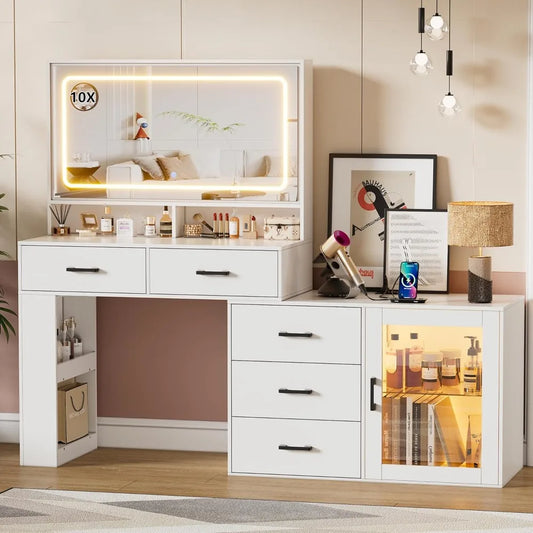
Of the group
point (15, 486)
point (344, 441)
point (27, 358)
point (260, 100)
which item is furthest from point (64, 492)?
point (260, 100)

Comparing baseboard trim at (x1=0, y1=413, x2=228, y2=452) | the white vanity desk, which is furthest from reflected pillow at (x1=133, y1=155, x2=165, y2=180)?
baseboard trim at (x1=0, y1=413, x2=228, y2=452)

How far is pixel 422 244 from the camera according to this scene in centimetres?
477

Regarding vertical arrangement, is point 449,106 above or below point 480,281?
above

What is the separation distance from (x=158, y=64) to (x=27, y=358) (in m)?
1.37

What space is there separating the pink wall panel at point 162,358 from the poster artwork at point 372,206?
672 mm

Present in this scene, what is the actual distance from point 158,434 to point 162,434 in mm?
19

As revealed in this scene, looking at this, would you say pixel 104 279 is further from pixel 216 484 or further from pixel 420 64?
pixel 420 64

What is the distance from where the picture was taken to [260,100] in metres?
4.81

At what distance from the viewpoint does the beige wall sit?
4730mm

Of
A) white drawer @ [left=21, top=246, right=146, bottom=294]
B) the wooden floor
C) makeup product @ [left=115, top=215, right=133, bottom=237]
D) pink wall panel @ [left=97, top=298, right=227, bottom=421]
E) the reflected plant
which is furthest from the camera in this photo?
pink wall panel @ [left=97, top=298, right=227, bottom=421]

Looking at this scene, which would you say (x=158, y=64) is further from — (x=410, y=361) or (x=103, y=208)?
(x=410, y=361)

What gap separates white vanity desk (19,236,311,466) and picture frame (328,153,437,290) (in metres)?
0.22

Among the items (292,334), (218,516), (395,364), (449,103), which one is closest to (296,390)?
(292,334)

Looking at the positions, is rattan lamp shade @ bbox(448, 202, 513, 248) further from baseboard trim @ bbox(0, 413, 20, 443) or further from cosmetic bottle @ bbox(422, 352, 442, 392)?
baseboard trim @ bbox(0, 413, 20, 443)
